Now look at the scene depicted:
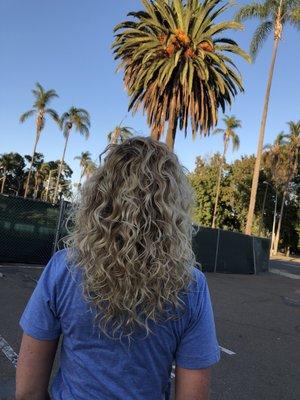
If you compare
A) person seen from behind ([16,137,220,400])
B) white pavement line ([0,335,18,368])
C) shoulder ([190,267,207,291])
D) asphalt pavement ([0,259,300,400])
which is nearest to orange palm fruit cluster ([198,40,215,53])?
asphalt pavement ([0,259,300,400])

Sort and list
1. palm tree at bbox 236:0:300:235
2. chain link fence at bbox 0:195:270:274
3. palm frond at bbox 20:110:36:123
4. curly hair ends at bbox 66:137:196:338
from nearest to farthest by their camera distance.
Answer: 1. curly hair ends at bbox 66:137:196:338
2. chain link fence at bbox 0:195:270:274
3. palm tree at bbox 236:0:300:235
4. palm frond at bbox 20:110:36:123

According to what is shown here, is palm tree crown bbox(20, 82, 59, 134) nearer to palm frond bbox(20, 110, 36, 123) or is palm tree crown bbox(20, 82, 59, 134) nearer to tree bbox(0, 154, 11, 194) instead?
palm frond bbox(20, 110, 36, 123)

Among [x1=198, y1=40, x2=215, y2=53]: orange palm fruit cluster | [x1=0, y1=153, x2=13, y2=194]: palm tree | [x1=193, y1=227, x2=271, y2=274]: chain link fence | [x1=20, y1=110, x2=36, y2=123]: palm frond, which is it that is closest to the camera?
[x1=193, y1=227, x2=271, y2=274]: chain link fence

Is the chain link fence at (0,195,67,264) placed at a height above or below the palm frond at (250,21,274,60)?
below

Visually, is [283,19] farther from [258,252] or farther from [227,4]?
[258,252]

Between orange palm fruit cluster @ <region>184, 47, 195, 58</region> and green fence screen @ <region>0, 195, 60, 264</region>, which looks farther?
orange palm fruit cluster @ <region>184, 47, 195, 58</region>

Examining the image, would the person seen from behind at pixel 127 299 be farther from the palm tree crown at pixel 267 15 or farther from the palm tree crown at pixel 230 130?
the palm tree crown at pixel 230 130

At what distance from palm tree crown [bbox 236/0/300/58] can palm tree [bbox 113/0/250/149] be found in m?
4.63

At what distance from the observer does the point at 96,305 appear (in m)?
1.58

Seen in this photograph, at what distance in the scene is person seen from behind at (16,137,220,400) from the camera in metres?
1.54

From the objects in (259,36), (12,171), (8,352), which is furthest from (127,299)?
(12,171)

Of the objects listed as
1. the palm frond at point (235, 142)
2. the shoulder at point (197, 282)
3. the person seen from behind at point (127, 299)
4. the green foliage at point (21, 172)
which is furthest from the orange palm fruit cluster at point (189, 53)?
the green foliage at point (21, 172)

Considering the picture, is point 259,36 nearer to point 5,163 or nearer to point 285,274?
point 285,274

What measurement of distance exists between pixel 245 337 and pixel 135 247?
6.25m
